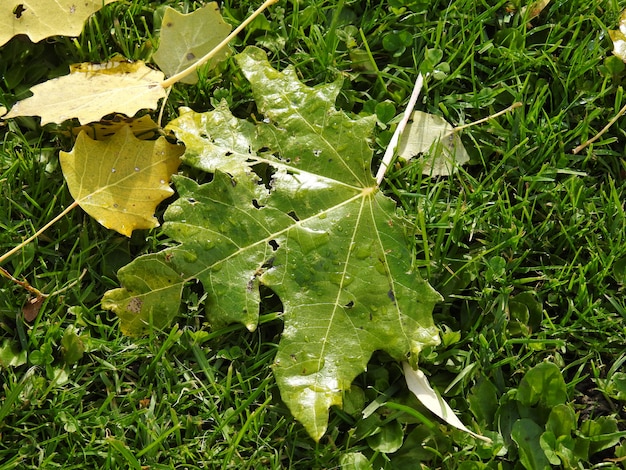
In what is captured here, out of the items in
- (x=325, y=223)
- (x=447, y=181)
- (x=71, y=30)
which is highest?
(x=71, y=30)

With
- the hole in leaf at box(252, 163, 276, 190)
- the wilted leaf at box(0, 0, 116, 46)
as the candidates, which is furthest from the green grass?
the hole in leaf at box(252, 163, 276, 190)

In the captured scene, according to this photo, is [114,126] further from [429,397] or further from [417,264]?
[429,397]

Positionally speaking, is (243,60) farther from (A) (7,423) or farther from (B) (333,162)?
(A) (7,423)

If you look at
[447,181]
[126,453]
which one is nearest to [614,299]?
[447,181]

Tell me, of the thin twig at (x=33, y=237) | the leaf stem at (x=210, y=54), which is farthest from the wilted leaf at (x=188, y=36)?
the thin twig at (x=33, y=237)

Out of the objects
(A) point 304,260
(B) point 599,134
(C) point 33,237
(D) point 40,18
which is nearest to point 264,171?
(A) point 304,260

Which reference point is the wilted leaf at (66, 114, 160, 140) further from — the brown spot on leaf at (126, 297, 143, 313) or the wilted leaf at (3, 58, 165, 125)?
the brown spot on leaf at (126, 297, 143, 313)
